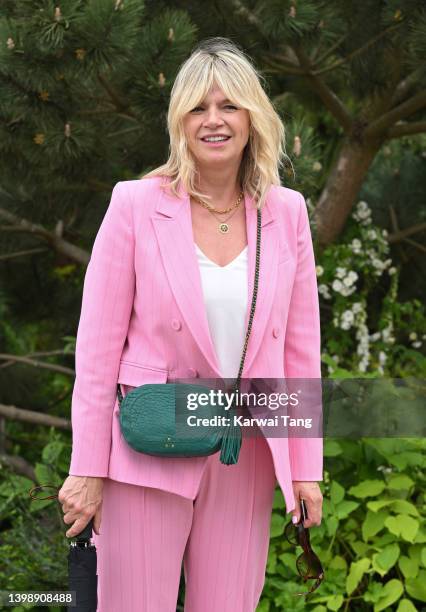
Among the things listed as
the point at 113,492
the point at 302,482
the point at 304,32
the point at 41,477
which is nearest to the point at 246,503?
the point at 302,482

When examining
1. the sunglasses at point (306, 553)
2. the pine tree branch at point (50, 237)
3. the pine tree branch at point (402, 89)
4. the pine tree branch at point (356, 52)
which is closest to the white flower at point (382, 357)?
the pine tree branch at point (402, 89)

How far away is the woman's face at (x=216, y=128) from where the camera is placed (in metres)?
2.06

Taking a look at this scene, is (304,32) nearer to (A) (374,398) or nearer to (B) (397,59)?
(B) (397,59)

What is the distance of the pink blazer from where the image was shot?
1.99 meters

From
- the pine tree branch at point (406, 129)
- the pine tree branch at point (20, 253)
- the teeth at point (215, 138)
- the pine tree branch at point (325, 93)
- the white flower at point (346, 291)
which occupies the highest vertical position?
the pine tree branch at point (325, 93)

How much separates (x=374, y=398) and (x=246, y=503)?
1615 millimetres

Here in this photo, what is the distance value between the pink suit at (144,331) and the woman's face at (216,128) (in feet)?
0.46

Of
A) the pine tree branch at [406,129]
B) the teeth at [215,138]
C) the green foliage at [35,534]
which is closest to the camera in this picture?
the teeth at [215,138]

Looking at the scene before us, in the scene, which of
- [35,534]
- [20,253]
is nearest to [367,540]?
[35,534]

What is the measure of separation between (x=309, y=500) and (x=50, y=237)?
98.9 inches

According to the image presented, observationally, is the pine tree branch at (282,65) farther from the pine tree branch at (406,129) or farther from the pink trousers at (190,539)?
the pink trousers at (190,539)

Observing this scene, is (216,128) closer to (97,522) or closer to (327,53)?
(97,522)

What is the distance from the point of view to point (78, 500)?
2012mm

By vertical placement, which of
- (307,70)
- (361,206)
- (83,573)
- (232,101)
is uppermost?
(307,70)
